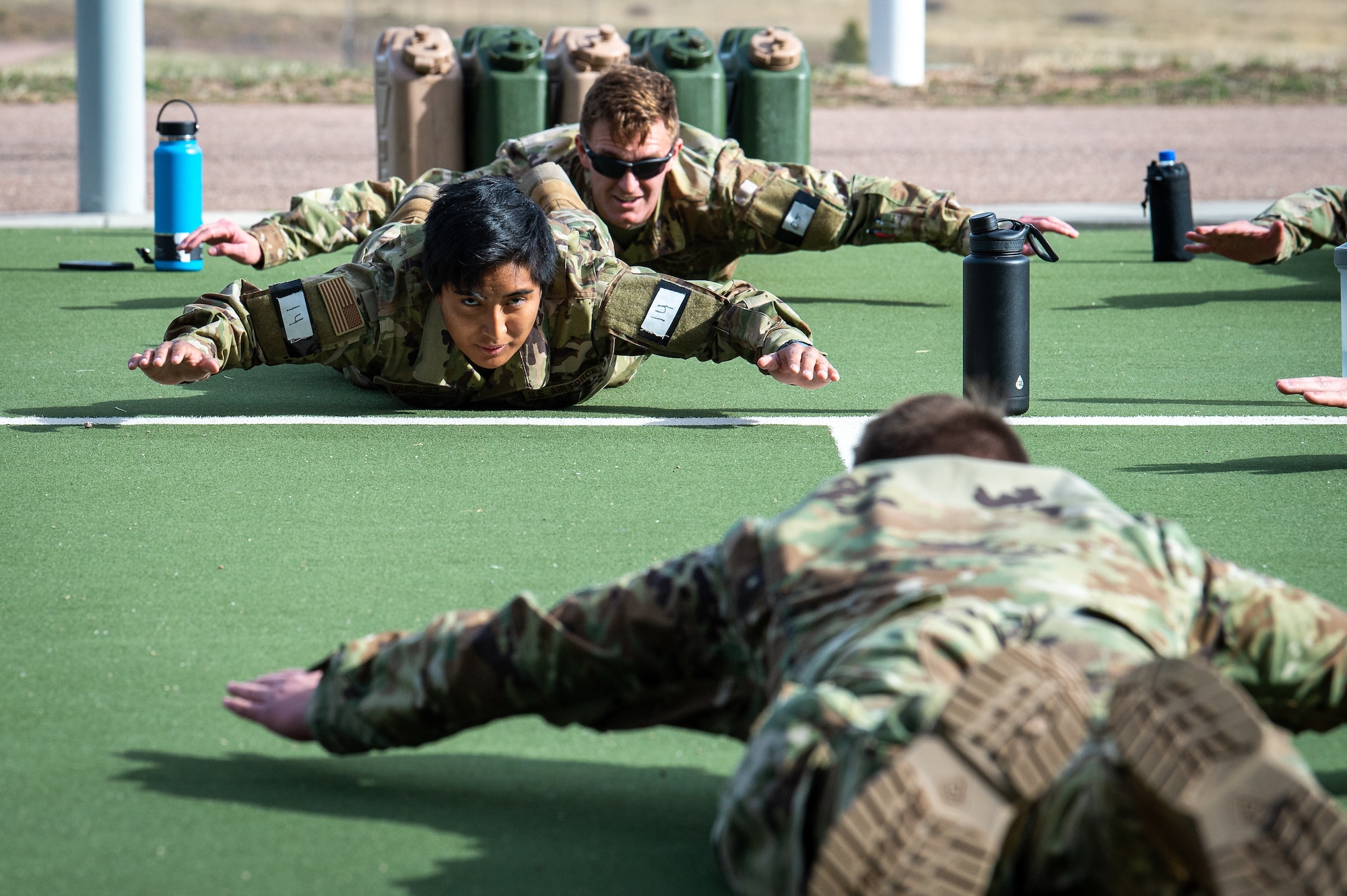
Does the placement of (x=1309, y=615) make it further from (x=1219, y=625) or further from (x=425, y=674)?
(x=425, y=674)

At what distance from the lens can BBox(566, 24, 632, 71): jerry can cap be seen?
10.4 m

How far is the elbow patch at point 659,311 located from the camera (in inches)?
214

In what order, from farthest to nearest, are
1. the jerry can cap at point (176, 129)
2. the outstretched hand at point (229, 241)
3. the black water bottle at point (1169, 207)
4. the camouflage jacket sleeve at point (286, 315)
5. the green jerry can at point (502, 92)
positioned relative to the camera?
1. the green jerry can at point (502, 92)
2. the black water bottle at point (1169, 207)
3. the jerry can cap at point (176, 129)
4. the outstretched hand at point (229, 241)
5. the camouflage jacket sleeve at point (286, 315)

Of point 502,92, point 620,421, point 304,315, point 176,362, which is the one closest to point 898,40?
point 502,92

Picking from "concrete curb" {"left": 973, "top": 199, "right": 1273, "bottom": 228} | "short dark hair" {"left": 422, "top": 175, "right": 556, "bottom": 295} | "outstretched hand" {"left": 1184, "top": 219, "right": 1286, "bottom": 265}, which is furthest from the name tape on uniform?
"concrete curb" {"left": 973, "top": 199, "right": 1273, "bottom": 228}

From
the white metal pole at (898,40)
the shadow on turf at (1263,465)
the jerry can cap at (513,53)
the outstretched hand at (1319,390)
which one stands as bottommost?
the shadow on turf at (1263,465)

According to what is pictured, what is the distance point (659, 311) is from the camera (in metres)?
5.43

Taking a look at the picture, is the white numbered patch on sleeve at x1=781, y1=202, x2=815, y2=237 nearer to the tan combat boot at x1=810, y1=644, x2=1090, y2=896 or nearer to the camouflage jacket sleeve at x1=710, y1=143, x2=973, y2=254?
the camouflage jacket sleeve at x1=710, y1=143, x2=973, y2=254

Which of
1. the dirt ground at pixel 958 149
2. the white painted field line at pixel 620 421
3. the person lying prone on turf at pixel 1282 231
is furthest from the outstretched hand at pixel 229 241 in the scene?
Answer: the dirt ground at pixel 958 149

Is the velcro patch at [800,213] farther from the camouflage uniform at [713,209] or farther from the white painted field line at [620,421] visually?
the white painted field line at [620,421]

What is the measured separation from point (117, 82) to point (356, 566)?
793 centimetres

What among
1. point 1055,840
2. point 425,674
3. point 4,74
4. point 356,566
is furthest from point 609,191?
point 4,74

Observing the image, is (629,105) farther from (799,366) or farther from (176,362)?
(176,362)

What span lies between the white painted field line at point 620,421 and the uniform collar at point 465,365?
0.13 m
